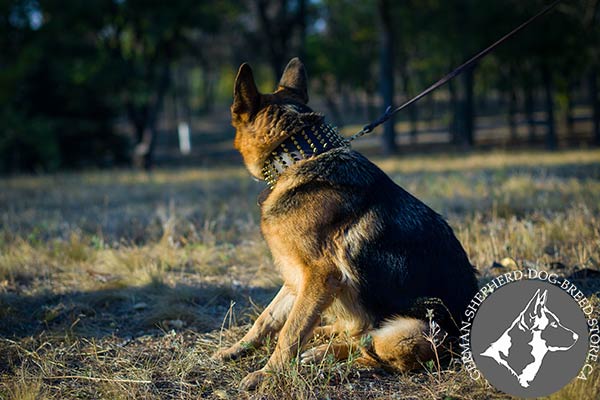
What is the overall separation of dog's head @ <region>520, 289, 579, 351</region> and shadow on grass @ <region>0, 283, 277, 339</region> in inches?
79.8

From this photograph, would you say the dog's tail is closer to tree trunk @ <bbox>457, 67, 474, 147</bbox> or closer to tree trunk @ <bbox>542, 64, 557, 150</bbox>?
tree trunk @ <bbox>542, 64, 557, 150</bbox>

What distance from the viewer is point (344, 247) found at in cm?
313

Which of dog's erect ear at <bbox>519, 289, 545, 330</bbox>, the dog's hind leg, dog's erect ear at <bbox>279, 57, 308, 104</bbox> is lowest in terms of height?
the dog's hind leg

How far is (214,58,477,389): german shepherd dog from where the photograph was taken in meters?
3.08

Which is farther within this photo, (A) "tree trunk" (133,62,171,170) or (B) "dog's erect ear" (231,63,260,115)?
(A) "tree trunk" (133,62,171,170)

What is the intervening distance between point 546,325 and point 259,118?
7.10 ft

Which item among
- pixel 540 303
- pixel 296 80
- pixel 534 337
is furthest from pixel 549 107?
pixel 534 337

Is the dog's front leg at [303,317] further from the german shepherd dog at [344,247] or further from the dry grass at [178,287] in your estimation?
the dry grass at [178,287]

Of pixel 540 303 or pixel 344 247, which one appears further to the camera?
pixel 344 247

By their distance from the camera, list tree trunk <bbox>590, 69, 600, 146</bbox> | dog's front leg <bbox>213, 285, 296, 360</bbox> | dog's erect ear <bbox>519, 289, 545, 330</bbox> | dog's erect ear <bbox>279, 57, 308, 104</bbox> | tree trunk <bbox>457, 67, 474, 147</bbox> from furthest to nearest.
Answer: tree trunk <bbox>457, 67, 474, 147</bbox> → tree trunk <bbox>590, 69, 600, 146</bbox> → dog's erect ear <bbox>279, 57, 308, 104</bbox> → dog's front leg <bbox>213, 285, 296, 360</bbox> → dog's erect ear <bbox>519, 289, 545, 330</bbox>

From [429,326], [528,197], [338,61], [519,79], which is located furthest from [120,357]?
[338,61]

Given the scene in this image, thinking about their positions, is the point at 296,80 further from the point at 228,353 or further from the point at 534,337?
the point at 534,337

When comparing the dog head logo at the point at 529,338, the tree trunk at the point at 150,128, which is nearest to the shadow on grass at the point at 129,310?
the dog head logo at the point at 529,338

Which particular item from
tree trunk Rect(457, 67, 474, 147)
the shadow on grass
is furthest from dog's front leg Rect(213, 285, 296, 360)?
tree trunk Rect(457, 67, 474, 147)
